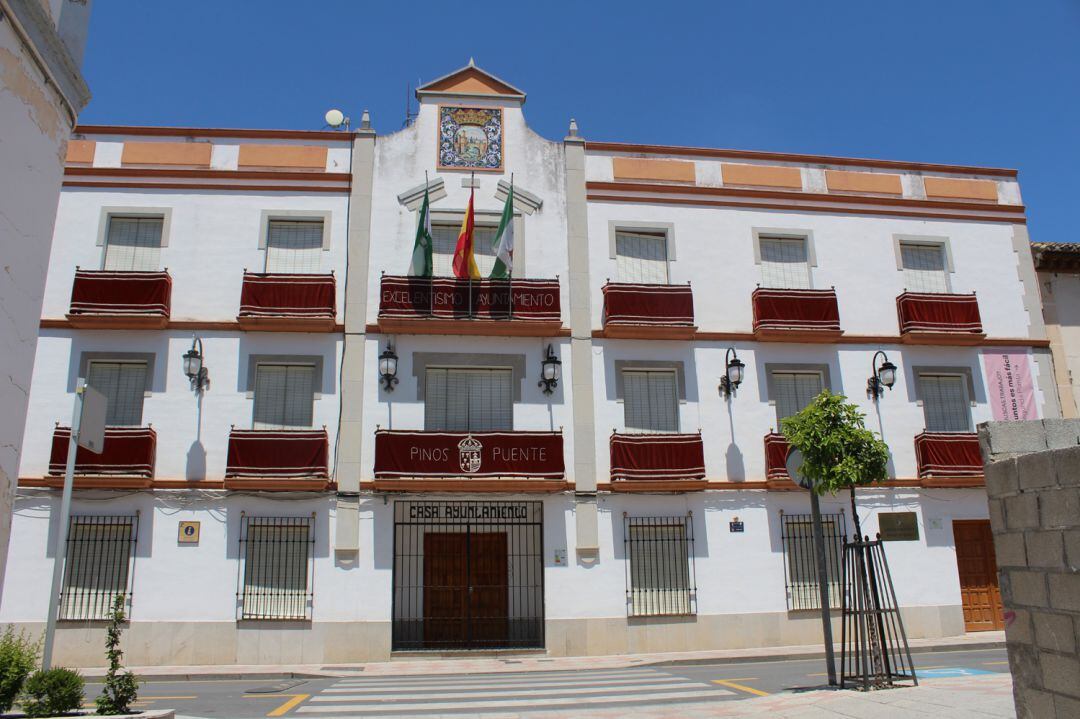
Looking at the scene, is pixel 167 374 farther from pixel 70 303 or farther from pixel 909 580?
pixel 909 580

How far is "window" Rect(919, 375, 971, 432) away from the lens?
68.1 ft

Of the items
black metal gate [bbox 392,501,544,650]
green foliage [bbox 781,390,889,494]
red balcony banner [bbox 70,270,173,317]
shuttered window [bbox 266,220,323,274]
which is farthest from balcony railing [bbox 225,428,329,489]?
green foliage [bbox 781,390,889,494]

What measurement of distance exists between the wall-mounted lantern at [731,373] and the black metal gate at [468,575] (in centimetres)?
521

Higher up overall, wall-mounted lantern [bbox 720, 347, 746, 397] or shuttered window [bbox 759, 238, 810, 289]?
shuttered window [bbox 759, 238, 810, 289]

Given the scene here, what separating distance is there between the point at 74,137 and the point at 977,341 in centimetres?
2254

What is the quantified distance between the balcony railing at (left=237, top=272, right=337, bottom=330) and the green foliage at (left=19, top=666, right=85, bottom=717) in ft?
36.9

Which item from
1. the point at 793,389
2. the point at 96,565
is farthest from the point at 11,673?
the point at 793,389

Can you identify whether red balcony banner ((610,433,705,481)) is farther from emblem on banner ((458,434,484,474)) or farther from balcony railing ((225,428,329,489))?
balcony railing ((225,428,329,489))

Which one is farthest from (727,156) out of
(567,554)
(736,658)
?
(736,658)

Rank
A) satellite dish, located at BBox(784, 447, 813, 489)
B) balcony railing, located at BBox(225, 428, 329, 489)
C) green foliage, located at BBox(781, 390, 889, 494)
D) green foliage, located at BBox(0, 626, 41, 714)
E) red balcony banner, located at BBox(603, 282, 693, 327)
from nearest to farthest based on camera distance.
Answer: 1. green foliage, located at BBox(0, 626, 41, 714)
2. green foliage, located at BBox(781, 390, 889, 494)
3. satellite dish, located at BBox(784, 447, 813, 489)
4. balcony railing, located at BBox(225, 428, 329, 489)
5. red balcony banner, located at BBox(603, 282, 693, 327)

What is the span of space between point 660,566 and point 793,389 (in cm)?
547

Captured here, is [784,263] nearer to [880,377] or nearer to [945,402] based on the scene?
[880,377]

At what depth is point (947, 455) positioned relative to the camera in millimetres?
19875

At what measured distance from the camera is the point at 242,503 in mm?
17984
